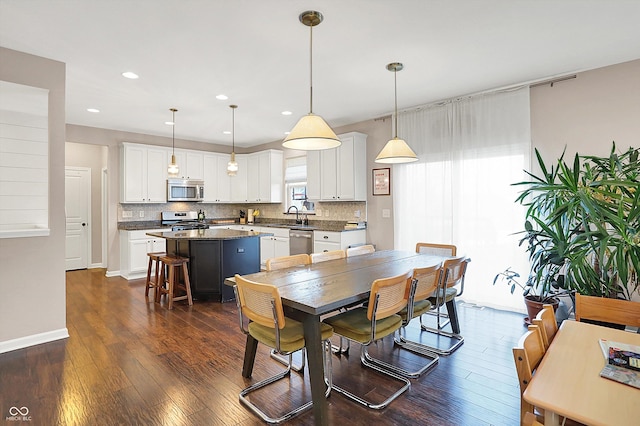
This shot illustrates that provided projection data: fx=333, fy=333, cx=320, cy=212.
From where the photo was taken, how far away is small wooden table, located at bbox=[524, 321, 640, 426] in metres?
0.97

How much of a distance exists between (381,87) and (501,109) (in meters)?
1.46

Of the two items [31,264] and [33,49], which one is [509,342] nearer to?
[31,264]

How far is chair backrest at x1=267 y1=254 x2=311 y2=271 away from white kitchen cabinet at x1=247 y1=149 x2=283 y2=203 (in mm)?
4073

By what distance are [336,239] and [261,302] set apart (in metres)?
3.30

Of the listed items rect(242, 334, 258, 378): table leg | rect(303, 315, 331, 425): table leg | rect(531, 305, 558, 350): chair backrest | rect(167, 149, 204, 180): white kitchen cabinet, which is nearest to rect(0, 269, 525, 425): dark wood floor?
rect(242, 334, 258, 378): table leg

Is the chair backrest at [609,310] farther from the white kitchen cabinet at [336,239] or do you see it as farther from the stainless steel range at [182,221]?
the stainless steel range at [182,221]

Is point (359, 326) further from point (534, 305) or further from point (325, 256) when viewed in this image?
point (534, 305)

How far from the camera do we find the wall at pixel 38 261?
2.99 m

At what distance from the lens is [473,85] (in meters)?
3.92

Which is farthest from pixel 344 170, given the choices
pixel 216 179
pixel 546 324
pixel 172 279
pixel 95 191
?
pixel 95 191

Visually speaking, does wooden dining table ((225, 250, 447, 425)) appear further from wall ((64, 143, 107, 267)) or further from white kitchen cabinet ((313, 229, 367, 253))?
wall ((64, 143, 107, 267))

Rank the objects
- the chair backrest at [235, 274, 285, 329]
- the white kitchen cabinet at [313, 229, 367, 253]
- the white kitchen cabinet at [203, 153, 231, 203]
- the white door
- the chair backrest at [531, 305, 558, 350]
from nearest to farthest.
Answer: the chair backrest at [531, 305, 558, 350] < the chair backrest at [235, 274, 285, 329] < the white kitchen cabinet at [313, 229, 367, 253] < the white door < the white kitchen cabinet at [203, 153, 231, 203]

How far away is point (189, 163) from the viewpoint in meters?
6.80

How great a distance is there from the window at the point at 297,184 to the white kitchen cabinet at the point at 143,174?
239 centimetres
